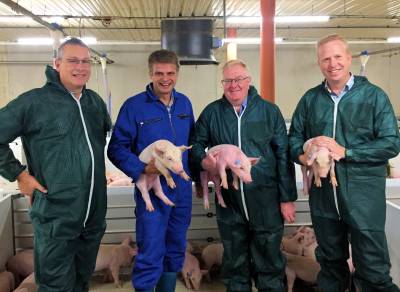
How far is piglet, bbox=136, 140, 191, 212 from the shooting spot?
2.23 metres

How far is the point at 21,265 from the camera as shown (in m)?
3.36

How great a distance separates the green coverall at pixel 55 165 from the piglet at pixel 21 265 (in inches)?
49.0

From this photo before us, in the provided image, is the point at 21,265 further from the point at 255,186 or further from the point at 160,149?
the point at 255,186

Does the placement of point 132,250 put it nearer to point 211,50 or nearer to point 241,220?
point 241,220

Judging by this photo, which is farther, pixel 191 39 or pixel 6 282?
pixel 191 39

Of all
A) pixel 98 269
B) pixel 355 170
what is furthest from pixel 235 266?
pixel 98 269

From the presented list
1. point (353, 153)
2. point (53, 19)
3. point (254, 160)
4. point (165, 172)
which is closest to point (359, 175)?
point (353, 153)

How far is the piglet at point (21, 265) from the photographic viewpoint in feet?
10.9

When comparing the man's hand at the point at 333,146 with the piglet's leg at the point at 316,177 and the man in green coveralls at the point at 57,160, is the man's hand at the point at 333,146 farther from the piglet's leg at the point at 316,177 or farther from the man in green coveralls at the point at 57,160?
the man in green coveralls at the point at 57,160

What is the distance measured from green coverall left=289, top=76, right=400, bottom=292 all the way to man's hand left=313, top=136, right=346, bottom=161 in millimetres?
41

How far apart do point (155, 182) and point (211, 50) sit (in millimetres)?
4675

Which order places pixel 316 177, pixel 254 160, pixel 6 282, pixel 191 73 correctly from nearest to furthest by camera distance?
pixel 316 177 → pixel 254 160 → pixel 6 282 → pixel 191 73

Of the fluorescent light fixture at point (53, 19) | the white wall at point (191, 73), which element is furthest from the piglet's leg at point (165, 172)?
the white wall at point (191, 73)

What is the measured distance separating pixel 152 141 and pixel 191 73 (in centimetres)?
1116
